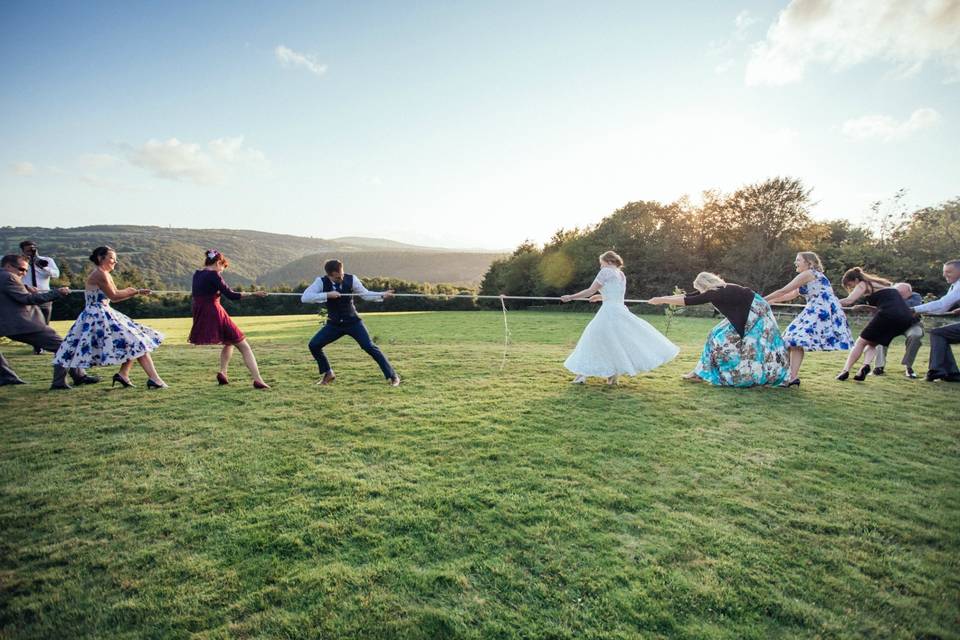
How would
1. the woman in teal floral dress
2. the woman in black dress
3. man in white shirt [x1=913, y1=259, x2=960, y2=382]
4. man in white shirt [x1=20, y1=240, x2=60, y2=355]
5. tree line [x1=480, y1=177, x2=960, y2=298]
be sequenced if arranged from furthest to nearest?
tree line [x1=480, y1=177, x2=960, y2=298] < man in white shirt [x1=20, y1=240, x2=60, y2=355] < man in white shirt [x1=913, y1=259, x2=960, y2=382] < the woman in black dress < the woman in teal floral dress

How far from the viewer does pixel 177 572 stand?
2842mm

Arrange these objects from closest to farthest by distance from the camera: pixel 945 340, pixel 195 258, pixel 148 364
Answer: pixel 148 364 → pixel 945 340 → pixel 195 258

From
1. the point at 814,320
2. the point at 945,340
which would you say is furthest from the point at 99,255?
the point at 945,340

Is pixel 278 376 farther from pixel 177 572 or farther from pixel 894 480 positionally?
pixel 894 480

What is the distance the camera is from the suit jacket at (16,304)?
7227 mm

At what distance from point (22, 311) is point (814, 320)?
47.9 feet

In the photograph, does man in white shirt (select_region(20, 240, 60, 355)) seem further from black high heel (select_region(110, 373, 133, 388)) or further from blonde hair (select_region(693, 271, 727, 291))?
blonde hair (select_region(693, 271, 727, 291))

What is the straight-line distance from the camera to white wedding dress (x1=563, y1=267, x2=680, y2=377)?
24.9 ft

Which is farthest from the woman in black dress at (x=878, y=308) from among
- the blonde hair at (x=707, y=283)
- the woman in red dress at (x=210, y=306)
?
the woman in red dress at (x=210, y=306)

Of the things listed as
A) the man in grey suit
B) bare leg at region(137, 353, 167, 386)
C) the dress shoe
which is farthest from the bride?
the man in grey suit

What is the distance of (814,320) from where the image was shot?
26.2ft

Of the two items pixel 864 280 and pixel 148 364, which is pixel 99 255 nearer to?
pixel 148 364

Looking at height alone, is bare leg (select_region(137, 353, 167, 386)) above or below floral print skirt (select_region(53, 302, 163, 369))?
below

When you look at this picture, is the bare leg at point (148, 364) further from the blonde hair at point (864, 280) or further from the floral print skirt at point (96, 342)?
the blonde hair at point (864, 280)
